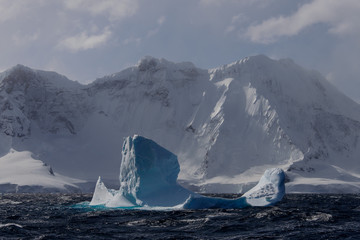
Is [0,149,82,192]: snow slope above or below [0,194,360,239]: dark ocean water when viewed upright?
above

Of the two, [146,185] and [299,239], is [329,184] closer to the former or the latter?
[146,185]

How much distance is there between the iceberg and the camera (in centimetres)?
4809

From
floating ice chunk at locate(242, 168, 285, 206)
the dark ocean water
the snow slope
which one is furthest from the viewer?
the snow slope

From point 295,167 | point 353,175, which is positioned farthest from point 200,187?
point 353,175

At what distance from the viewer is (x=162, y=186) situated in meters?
52.3

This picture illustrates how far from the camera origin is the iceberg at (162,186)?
158 feet

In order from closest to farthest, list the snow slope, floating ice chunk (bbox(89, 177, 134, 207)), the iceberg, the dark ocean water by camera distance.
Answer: the dark ocean water, the iceberg, floating ice chunk (bbox(89, 177, 134, 207)), the snow slope

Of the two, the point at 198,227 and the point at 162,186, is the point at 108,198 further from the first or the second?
the point at 198,227

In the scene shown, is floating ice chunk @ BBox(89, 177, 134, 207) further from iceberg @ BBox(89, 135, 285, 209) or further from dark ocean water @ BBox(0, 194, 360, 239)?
dark ocean water @ BBox(0, 194, 360, 239)

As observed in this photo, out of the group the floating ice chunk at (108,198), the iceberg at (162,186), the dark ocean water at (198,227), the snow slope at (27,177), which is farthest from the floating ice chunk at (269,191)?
the snow slope at (27,177)

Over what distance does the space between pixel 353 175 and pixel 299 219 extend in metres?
173

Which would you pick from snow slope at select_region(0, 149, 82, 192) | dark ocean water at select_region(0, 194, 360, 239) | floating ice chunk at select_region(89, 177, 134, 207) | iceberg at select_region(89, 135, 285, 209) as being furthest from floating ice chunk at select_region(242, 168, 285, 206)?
snow slope at select_region(0, 149, 82, 192)

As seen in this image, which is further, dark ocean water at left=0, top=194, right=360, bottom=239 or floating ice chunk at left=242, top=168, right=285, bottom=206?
floating ice chunk at left=242, top=168, right=285, bottom=206

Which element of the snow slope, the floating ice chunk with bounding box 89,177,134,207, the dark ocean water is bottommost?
the dark ocean water
